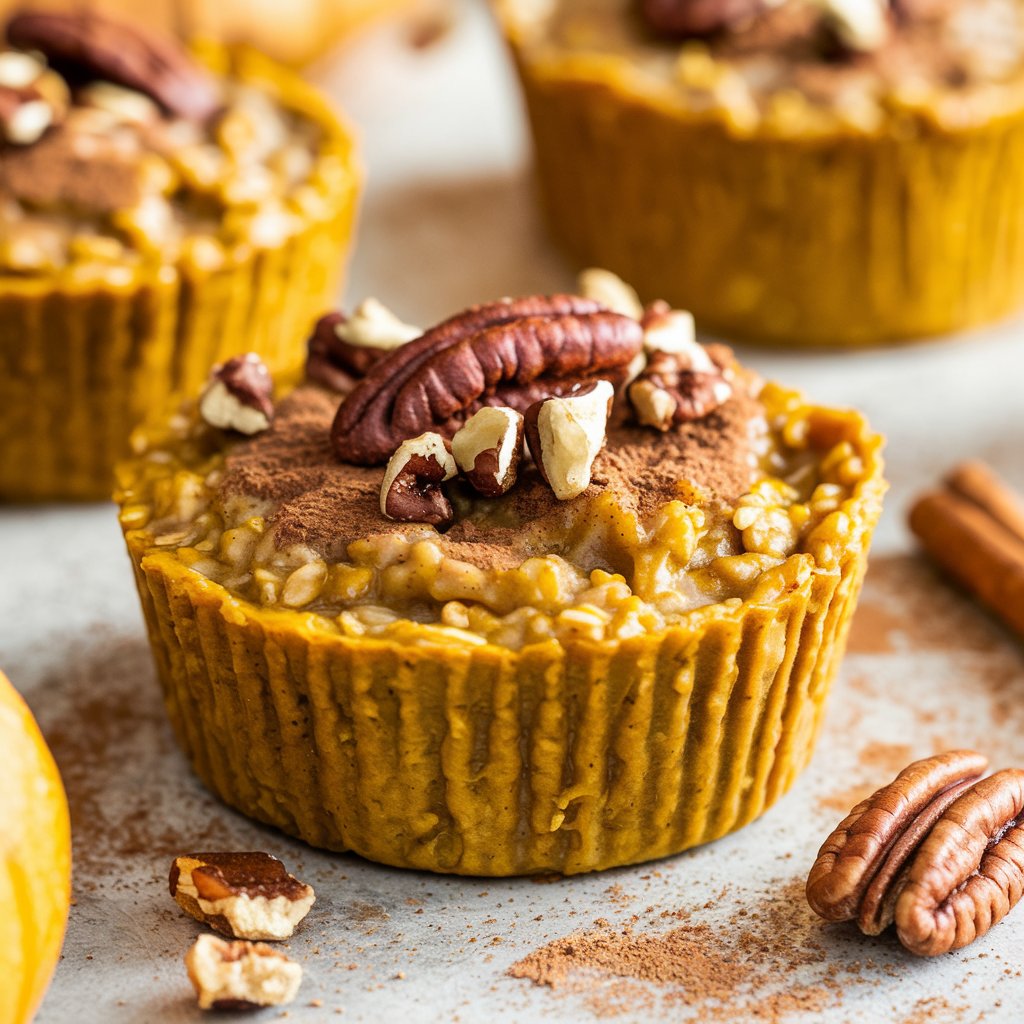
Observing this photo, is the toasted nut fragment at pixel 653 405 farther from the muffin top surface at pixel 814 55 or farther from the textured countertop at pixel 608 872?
the muffin top surface at pixel 814 55

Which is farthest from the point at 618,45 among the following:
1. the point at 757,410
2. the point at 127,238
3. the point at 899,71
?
the point at 757,410

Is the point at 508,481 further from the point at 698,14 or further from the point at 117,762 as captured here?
the point at 698,14

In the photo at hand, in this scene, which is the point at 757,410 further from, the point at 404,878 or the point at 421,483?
the point at 404,878

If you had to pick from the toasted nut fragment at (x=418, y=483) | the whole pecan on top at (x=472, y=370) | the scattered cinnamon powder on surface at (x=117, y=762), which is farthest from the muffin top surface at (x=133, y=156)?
the toasted nut fragment at (x=418, y=483)

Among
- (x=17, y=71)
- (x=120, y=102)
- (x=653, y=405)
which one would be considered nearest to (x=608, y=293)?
(x=653, y=405)

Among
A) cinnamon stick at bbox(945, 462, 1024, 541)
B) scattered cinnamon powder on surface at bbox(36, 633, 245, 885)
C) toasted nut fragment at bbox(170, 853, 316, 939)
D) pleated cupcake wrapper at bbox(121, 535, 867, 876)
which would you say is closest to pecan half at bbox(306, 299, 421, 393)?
pleated cupcake wrapper at bbox(121, 535, 867, 876)

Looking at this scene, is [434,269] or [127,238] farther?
[434,269]

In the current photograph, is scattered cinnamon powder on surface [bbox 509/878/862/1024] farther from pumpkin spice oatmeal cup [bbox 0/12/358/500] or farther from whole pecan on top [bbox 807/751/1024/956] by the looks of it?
pumpkin spice oatmeal cup [bbox 0/12/358/500]
